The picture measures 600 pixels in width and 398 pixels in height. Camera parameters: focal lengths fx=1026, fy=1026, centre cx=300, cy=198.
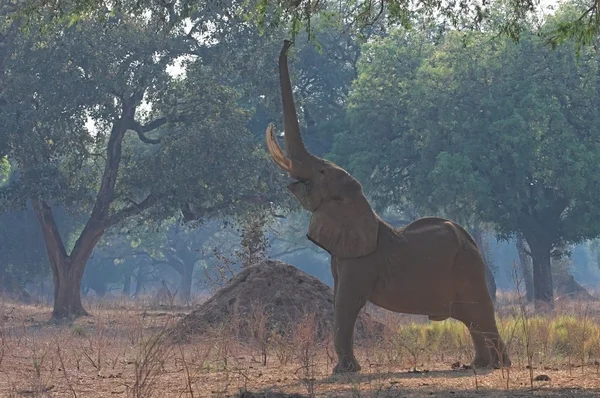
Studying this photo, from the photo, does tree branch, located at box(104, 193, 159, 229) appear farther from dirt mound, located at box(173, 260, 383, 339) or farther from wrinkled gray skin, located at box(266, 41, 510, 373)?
wrinkled gray skin, located at box(266, 41, 510, 373)

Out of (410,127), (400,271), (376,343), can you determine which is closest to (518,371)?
(400,271)

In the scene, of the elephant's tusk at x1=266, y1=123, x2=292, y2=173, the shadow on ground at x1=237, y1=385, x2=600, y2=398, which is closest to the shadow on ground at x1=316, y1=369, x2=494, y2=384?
the shadow on ground at x1=237, y1=385, x2=600, y2=398

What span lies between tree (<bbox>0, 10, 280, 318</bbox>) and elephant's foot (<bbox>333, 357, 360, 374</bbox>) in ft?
66.9

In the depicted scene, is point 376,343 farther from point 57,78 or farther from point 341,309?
point 57,78

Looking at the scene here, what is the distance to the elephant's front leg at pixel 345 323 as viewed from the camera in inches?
416

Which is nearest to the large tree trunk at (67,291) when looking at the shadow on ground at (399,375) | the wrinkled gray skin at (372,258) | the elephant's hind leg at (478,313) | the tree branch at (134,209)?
the tree branch at (134,209)

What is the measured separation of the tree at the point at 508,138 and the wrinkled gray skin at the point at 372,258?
23.0m

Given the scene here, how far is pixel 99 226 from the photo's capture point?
32062 mm

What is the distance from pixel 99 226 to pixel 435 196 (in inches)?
450

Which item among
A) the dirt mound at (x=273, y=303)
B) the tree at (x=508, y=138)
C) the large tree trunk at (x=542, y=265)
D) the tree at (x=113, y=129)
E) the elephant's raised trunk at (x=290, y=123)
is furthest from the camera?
the large tree trunk at (x=542, y=265)

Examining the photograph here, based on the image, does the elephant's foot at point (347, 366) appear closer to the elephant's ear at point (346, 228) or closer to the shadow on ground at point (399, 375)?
the shadow on ground at point (399, 375)

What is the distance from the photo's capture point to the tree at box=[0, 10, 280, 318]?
3069 centimetres

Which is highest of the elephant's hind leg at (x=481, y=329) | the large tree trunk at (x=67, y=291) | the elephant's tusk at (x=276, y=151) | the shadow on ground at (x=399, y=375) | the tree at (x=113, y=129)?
the tree at (x=113, y=129)

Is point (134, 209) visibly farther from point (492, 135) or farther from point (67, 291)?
point (492, 135)
